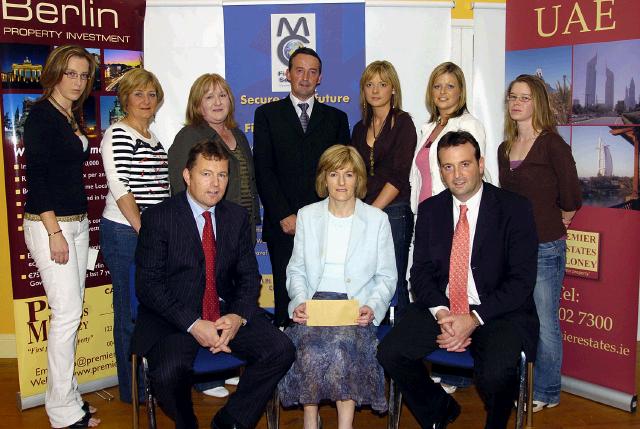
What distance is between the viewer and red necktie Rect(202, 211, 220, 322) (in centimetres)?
327

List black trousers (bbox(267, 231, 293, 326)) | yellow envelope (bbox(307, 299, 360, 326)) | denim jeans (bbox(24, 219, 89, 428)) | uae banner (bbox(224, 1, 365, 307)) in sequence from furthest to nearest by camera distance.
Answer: uae banner (bbox(224, 1, 365, 307))
black trousers (bbox(267, 231, 293, 326))
denim jeans (bbox(24, 219, 89, 428))
yellow envelope (bbox(307, 299, 360, 326))

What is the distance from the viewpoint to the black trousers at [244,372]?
119 inches

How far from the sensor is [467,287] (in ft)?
10.8

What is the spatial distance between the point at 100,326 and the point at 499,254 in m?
2.61

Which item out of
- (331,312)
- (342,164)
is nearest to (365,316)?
(331,312)

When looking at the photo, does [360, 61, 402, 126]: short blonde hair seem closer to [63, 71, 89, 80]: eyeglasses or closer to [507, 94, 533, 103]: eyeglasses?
[507, 94, 533, 103]: eyeglasses

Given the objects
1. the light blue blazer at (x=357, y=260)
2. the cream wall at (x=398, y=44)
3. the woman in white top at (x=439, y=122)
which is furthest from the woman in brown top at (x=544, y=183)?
the cream wall at (x=398, y=44)

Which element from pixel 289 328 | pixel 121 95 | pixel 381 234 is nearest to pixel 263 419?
pixel 289 328

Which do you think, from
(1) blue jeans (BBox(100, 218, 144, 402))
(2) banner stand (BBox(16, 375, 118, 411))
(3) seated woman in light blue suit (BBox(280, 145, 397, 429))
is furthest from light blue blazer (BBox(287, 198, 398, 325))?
(2) banner stand (BBox(16, 375, 118, 411))

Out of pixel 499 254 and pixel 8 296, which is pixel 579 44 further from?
pixel 8 296

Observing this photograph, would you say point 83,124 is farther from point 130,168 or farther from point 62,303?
point 62,303

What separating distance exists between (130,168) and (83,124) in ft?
1.49

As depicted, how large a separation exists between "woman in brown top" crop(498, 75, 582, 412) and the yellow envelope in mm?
1261

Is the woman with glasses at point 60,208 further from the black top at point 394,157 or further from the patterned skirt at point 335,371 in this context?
the black top at point 394,157
